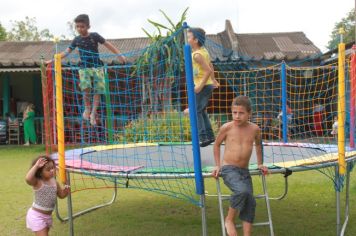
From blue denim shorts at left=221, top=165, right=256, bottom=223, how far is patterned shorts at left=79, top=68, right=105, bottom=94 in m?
2.21

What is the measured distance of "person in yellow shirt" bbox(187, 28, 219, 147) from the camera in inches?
146

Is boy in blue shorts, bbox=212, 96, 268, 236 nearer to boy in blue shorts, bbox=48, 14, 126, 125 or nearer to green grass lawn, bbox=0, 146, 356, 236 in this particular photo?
green grass lawn, bbox=0, 146, 356, 236

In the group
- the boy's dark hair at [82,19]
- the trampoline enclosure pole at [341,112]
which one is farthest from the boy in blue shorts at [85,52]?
the trampoline enclosure pole at [341,112]

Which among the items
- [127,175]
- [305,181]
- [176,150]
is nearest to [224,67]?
[305,181]

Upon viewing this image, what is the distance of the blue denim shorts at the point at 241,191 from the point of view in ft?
9.48

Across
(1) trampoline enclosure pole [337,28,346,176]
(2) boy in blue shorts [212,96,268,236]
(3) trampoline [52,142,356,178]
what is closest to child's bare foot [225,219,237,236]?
(2) boy in blue shorts [212,96,268,236]

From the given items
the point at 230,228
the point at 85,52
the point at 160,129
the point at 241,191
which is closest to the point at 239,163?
the point at 241,191

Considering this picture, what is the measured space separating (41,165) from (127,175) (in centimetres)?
62

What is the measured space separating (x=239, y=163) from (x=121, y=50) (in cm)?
1267

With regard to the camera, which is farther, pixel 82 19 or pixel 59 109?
pixel 82 19

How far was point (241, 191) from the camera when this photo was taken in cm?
288

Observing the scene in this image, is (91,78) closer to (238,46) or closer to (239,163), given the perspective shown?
(239,163)

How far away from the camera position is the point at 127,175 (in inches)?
129

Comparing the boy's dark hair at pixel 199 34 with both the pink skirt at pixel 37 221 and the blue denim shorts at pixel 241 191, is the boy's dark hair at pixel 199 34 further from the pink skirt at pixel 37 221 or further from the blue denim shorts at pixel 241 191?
the pink skirt at pixel 37 221
